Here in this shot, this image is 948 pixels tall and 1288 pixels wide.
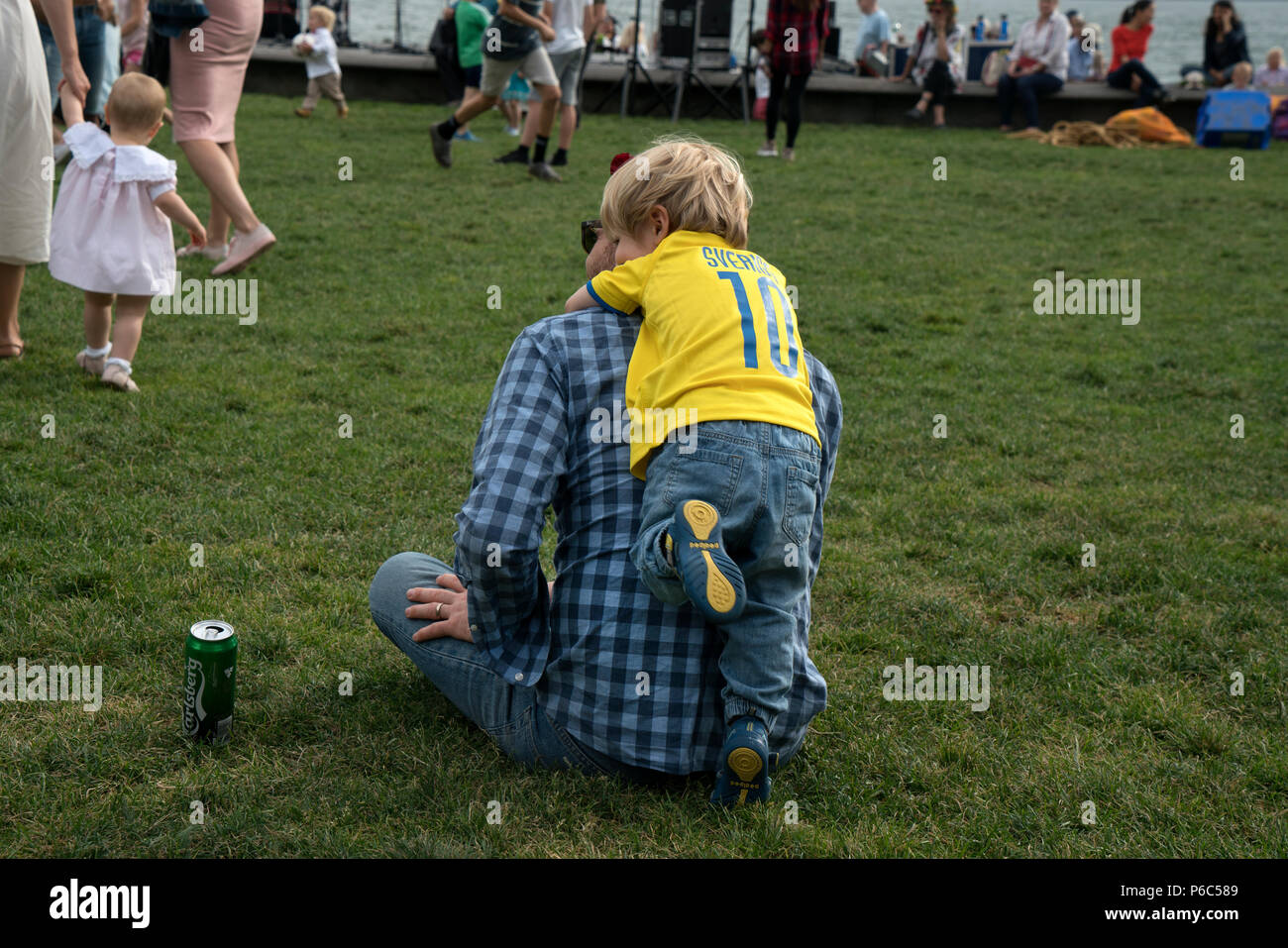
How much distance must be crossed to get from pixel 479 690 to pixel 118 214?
3.11 meters

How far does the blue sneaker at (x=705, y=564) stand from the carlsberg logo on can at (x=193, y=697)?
112 centimetres

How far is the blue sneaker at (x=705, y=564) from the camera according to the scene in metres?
2.07

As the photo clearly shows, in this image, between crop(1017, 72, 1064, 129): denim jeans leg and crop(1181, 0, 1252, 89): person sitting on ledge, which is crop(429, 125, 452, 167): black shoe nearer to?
crop(1017, 72, 1064, 129): denim jeans leg

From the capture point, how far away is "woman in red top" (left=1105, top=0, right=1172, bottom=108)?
1634cm

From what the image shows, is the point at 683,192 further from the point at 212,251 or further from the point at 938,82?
the point at 938,82

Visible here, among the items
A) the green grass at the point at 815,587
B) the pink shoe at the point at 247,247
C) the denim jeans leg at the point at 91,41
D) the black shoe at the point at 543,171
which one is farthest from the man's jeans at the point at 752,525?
the black shoe at the point at 543,171

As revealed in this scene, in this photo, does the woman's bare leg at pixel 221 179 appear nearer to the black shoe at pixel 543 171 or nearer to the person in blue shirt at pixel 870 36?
the black shoe at pixel 543 171

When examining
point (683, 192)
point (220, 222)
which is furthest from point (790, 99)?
point (683, 192)

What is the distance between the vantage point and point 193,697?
8.59 feet

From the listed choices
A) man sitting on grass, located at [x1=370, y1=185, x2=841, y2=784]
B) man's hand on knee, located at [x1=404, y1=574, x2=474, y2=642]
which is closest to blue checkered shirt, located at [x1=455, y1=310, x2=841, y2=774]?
man sitting on grass, located at [x1=370, y1=185, x2=841, y2=784]

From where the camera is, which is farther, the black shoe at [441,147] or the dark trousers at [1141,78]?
the dark trousers at [1141,78]

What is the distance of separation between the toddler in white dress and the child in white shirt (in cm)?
919
